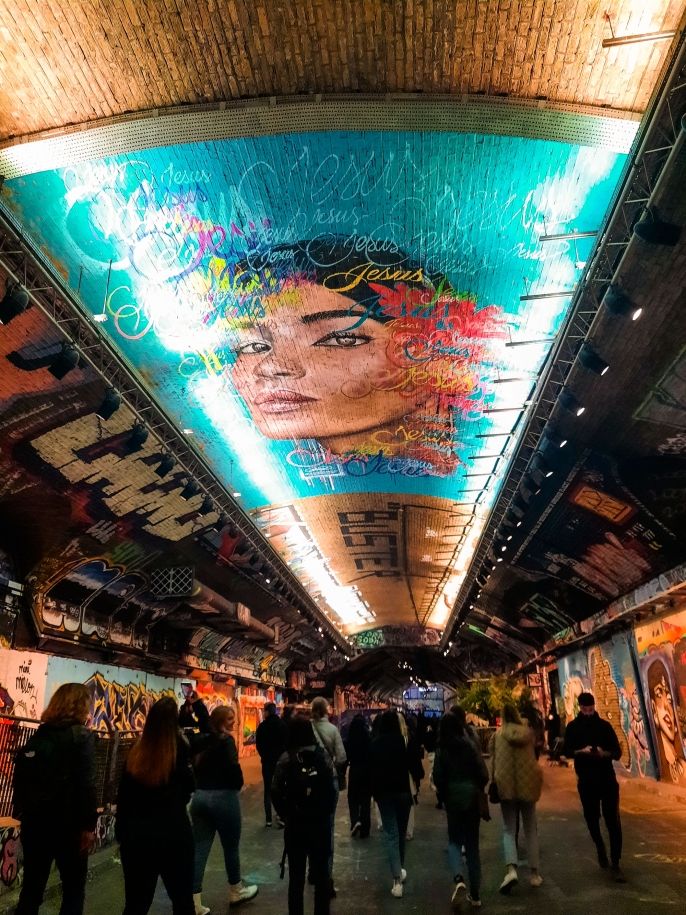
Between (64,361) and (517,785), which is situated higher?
(64,361)

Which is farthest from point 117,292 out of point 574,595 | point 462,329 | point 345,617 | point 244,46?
point 345,617

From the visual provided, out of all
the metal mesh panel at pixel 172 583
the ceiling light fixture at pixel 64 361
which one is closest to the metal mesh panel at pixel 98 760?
the ceiling light fixture at pixel 64 361

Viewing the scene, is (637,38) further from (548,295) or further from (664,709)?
(664,709)

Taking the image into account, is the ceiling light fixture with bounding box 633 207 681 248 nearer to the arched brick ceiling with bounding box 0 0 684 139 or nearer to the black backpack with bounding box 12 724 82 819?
the arched brick ceiling with bounding box 0 0 684 139

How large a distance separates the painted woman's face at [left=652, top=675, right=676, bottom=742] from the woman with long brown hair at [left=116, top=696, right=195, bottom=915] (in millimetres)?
11522

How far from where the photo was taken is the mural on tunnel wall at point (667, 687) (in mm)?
11680

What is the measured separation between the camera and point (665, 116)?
17.6 ft

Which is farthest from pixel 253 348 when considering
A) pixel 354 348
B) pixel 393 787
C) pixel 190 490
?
pixel 393 787

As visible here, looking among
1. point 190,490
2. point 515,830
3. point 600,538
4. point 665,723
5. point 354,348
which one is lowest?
point 515,830

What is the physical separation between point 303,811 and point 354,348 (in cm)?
732

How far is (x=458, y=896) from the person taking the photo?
187 inches

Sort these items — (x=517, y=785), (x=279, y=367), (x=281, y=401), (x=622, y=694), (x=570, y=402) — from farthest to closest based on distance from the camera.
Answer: (x=622, y=694) < (x=281, y=401) < (x=279, y=367) < (x=570, y=402) < (x=517, y=785)

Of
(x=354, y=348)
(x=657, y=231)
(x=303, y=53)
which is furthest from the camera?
(x=354, y=348)

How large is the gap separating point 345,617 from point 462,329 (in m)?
25.7
